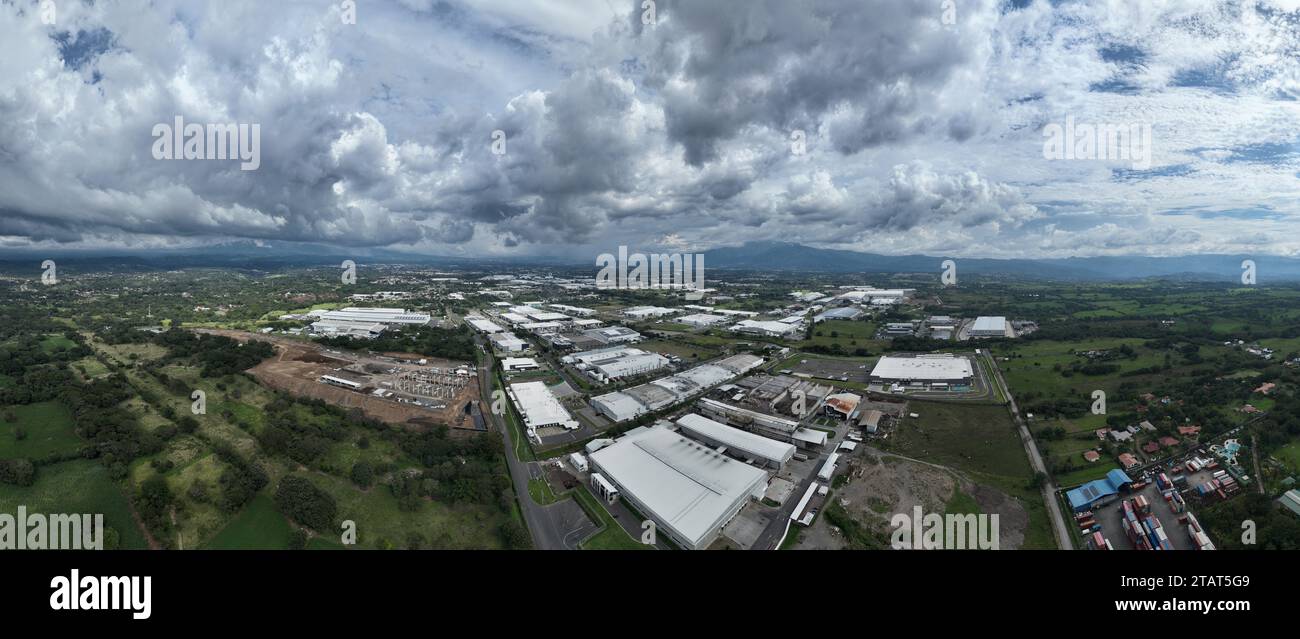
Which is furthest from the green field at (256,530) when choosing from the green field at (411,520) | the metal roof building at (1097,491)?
the metal roof building at (1097,491)

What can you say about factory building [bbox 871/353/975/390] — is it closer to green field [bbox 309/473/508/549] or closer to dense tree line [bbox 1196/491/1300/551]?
dense tree line [bbox 1196/491/1300/551]

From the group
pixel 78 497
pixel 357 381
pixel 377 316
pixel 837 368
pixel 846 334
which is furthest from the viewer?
pixel 377 316

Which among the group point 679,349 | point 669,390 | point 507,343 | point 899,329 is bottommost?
point 669,390

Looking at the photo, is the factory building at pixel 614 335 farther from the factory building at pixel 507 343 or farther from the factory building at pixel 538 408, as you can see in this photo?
the factory building at pixel 538 408

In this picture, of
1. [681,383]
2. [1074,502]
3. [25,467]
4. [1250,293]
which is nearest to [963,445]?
[1074,502]

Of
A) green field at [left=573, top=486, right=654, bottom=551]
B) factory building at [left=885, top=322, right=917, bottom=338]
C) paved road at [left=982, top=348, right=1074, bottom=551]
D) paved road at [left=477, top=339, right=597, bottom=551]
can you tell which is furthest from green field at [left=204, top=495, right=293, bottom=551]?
factory building at [left=885, top=322, right=917, bottom=338]

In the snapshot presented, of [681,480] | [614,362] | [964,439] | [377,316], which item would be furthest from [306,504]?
[377,316]

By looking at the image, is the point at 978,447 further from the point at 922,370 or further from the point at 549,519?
the point at 549,519
